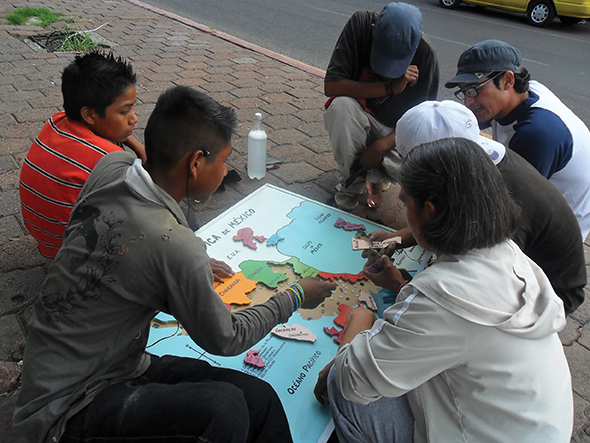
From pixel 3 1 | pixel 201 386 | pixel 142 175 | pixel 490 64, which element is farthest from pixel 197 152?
pixel 3 1

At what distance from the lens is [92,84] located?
2059mm

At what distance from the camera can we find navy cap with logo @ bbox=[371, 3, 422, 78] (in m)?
2.69

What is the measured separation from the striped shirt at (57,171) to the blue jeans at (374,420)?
4.51 ft

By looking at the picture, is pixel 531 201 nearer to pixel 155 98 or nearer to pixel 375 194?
pixel 375 194

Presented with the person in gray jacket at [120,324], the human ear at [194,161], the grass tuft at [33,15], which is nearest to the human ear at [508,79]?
the human ear at [194,161]

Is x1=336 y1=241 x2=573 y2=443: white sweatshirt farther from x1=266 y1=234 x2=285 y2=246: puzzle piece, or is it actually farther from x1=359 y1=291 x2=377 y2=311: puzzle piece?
x1=266 y1=234 x2=285 y2=246: puzzle piece

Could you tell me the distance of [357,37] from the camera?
293 cm

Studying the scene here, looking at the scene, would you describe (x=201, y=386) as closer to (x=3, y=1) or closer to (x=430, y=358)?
(x=430, y=358)

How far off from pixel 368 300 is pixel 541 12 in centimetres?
968

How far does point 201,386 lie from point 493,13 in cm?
1145

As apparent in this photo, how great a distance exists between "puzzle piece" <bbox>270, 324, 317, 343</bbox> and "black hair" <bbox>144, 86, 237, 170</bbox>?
0.83 meters

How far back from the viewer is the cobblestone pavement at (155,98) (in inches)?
82.6

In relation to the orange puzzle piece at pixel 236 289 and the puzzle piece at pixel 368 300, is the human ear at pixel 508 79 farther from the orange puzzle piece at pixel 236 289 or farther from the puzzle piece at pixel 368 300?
the orange puzzle piece at pixel 236 289


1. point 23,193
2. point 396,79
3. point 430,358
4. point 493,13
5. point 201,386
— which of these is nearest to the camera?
point 430,358
